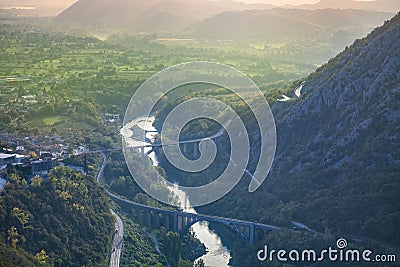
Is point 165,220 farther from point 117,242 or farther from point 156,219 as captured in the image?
point 117,242

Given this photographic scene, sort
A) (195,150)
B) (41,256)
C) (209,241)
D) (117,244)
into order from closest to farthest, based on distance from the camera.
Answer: (41,256) → (117,244) → (209,241) → (195,150)

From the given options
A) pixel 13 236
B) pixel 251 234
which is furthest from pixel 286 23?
pixel 13 236

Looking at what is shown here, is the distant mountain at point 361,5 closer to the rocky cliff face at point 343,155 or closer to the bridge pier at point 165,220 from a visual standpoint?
the rocky cliff face at point 343,155

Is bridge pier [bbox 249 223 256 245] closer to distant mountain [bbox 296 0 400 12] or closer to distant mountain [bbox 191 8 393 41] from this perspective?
distant mountain [bbox 191 8 393 41]

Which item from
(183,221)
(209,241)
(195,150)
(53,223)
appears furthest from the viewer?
(195,150)

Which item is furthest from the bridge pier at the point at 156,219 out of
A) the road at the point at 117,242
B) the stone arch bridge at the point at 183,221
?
the road at the point at 117,242
